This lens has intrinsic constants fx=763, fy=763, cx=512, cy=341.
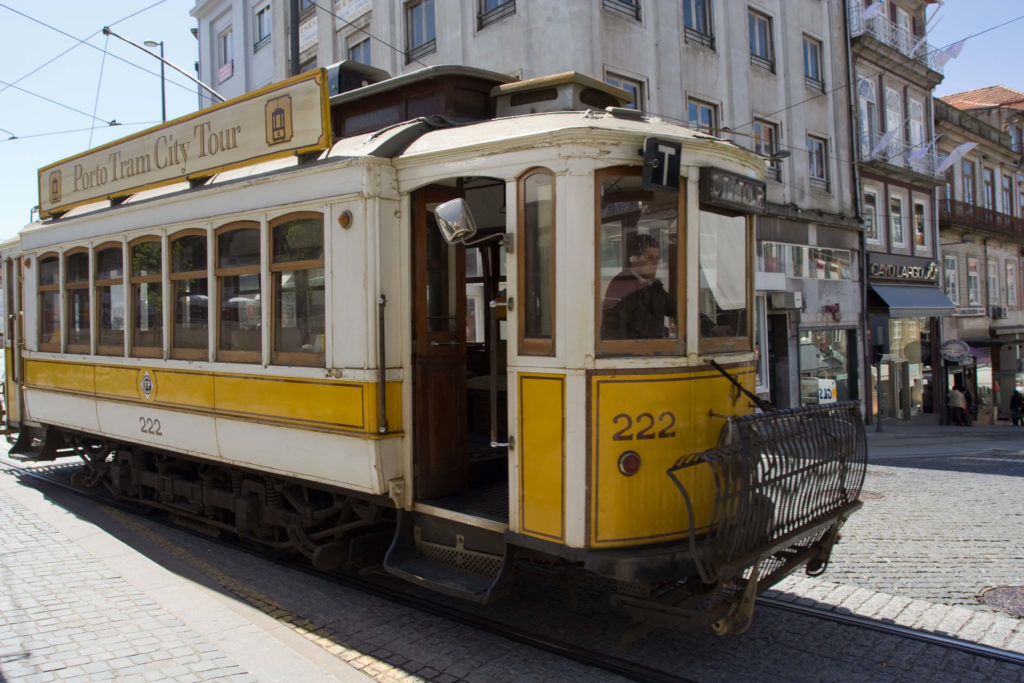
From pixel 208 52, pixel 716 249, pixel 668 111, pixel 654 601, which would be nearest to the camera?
pixel 654 601

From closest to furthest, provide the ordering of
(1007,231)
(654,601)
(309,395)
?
(654,601) < (309,395) < (1007,231)

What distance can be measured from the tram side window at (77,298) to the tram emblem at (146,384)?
128cm

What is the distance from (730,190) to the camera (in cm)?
449

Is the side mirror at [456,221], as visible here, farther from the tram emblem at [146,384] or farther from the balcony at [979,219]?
the balcony at [979,219]

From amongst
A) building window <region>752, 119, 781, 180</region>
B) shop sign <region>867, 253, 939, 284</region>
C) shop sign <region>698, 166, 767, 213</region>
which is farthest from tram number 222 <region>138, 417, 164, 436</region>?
shop sign <region>867, 253, 939, 284</region>

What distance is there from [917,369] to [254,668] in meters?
25.0

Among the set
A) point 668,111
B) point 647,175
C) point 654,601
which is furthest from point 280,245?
point 668,111

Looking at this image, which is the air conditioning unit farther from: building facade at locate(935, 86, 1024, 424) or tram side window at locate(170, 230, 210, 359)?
tram side window at locate(170, 230, 210, 359)

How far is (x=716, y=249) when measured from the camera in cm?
455

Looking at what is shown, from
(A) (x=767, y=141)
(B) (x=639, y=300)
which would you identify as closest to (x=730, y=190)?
(B) (x=639, y=300)

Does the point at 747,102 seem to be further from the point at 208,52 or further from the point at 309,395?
the point at 208,52

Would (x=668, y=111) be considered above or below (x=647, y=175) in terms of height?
above

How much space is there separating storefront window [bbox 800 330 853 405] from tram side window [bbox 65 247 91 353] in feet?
51.3

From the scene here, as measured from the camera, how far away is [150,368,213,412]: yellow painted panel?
618cm
